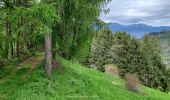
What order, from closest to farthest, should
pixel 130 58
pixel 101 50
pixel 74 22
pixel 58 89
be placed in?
pixel 58 89 → pixel 74 22 → pixel 130 58 → pixel 101 50

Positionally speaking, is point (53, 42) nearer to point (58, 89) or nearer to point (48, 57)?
point (48, 57)

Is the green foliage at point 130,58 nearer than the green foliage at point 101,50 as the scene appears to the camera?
Yes

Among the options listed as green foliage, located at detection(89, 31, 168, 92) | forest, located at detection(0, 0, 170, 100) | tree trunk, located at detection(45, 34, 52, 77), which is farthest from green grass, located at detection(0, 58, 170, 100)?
green foliage, located at detection(89, 31, 168, 92)

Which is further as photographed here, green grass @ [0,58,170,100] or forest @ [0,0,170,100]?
green grass @ [0,58,170,100]

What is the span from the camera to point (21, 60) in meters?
33.2

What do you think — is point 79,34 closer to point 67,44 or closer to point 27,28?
point 67,44

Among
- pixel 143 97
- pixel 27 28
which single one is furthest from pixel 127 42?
pixel 27 28

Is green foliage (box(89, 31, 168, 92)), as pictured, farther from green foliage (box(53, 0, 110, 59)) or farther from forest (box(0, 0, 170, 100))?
green foliage (box(53, 0, 110, 59))

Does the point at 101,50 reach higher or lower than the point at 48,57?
lower

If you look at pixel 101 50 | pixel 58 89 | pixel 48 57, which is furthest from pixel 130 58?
Answer: pixel 58 89

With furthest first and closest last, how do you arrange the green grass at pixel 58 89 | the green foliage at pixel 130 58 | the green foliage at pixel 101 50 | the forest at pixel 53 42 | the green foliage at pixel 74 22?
the green foliage at pixel 101 50
the green foliage at pixel 130 58
the green foliage at pixel 74 22
the green grass at pixel 58 89
the forest at pixel 53 42

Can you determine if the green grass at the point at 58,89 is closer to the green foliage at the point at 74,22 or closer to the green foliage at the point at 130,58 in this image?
the green foliage at the point at 74,22

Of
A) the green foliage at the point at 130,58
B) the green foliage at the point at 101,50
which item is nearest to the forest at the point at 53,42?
the green foliage at the point at 130,58

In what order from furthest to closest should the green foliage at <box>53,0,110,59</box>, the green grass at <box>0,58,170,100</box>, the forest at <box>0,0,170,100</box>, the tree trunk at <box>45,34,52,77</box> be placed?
the tree trunk at <box>45,34,52,77</box>, the green foliage at <box>53,0,110,59</box>, the green grass at <box>0,58,170,100</box>, the forest at <box>0,0,170,100</box>
